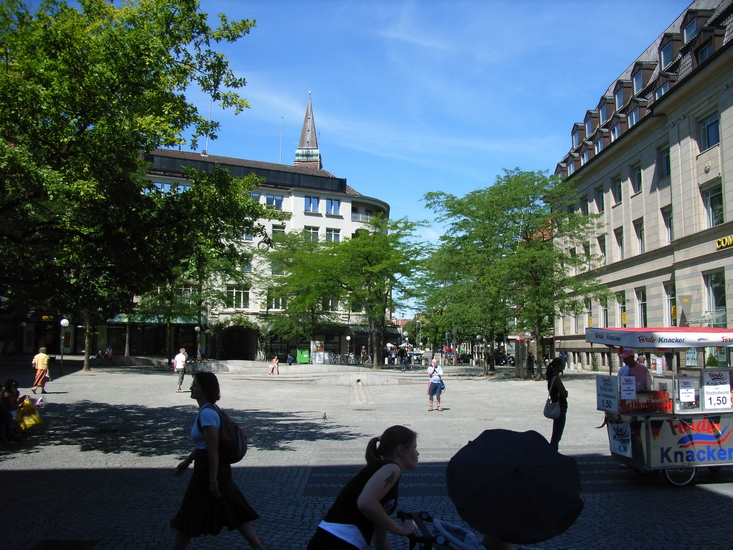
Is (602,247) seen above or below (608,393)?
above

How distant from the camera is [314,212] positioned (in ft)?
216

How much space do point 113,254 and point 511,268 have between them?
78.7 ft

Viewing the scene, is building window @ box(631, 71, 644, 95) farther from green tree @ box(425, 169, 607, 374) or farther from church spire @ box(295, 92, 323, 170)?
church spire @ box(295, 92, 323, 170)

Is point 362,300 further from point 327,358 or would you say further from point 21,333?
point 21,333

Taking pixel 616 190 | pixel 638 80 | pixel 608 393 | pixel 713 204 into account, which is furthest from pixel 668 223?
pixel 608 393

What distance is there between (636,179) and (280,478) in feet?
125

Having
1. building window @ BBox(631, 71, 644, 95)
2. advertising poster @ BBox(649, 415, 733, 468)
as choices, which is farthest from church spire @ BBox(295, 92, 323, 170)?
advertising poster @ BBox(649, 415, 733, 468)

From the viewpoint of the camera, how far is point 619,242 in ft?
141

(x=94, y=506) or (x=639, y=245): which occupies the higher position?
(x=639, y=245)

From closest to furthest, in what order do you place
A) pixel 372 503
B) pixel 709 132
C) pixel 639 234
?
pixel 372 503 < pixel 709 132 < pixel 639 234

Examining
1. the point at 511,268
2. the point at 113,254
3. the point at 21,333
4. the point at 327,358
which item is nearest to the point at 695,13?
the point at 511,268

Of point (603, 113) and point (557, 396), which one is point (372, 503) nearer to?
point (557, 396)

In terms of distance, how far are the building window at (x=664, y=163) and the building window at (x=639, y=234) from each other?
3.83 meters

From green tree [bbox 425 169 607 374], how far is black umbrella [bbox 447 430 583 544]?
94.4ft
